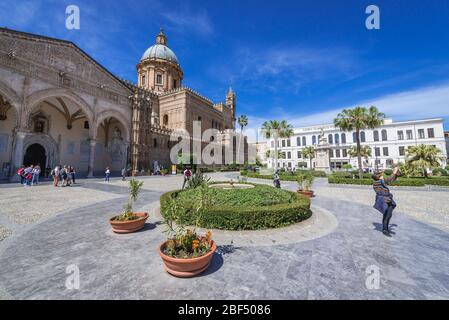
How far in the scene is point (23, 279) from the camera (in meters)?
3.37

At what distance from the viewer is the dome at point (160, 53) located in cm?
4750

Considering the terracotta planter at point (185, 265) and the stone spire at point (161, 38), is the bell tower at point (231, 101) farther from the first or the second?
the terracotta planter at point (185, 265)

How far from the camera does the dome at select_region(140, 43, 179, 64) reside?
47.5 metres

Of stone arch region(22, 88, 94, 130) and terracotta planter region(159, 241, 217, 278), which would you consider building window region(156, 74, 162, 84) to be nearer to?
stone arch region(22, 88, 94, 130)

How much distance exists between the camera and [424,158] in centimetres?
2153

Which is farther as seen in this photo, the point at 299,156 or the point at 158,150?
the point at 299,156

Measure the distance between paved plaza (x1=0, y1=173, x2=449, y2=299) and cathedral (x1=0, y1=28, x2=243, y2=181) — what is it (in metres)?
19.0

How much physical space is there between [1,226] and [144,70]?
164 ft

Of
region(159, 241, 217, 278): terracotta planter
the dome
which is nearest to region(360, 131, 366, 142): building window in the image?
the dome

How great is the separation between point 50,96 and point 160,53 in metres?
33.9

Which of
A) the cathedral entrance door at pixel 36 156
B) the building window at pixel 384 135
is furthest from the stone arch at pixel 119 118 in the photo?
the building window at pixel 384 135

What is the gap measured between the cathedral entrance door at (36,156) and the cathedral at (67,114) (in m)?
0.09
